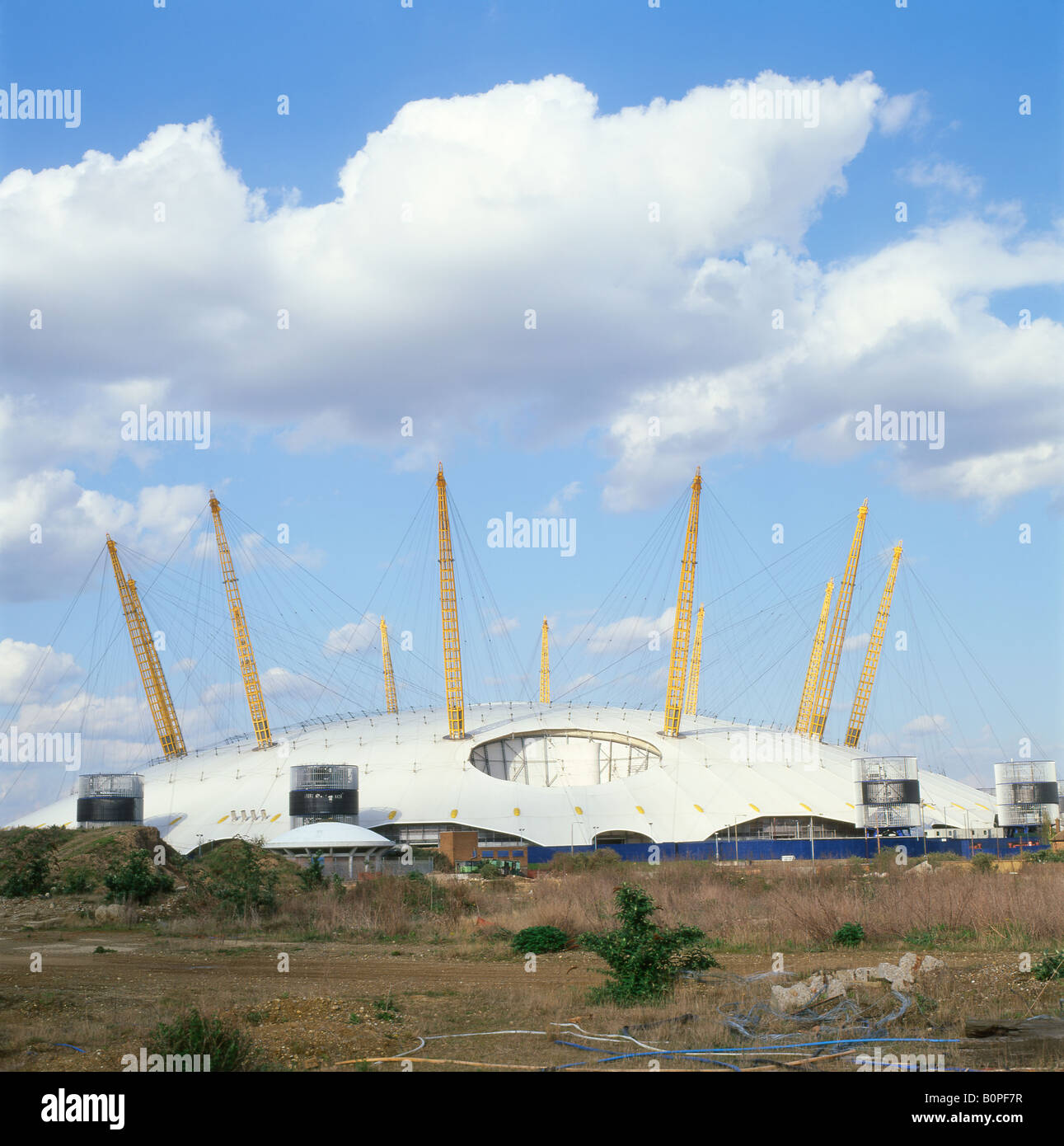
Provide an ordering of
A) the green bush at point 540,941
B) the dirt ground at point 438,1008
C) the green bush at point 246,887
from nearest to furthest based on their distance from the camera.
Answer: the dirt ground at point 438,1008
the green bush at point 540,941
the green bush at point 246,887

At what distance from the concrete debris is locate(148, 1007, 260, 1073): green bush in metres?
7.80

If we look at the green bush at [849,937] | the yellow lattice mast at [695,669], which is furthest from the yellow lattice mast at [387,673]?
the green bush at [849,937]

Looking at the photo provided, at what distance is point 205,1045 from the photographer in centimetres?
1211

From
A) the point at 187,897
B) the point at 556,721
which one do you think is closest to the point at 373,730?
the point at 556,721

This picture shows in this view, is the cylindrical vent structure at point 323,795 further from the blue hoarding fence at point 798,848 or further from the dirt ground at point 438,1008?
the dirt ground at point 438,1008

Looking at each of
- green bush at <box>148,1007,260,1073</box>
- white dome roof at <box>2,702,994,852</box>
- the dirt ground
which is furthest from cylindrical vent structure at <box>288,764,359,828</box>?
green bush at <box>148,1007,260,1073</box>

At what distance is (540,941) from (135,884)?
1744 centimetres

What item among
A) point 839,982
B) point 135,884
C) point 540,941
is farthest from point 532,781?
point 839,982

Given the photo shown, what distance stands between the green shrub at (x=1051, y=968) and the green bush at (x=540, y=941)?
11.9m

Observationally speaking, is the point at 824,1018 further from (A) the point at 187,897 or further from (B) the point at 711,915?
(A) the point at 187,897

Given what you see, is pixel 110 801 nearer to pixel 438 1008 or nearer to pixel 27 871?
pixel 27 871

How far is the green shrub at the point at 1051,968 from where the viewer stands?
18.1 meters

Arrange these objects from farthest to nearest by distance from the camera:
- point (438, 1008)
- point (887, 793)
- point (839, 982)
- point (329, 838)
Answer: point (887, 793) < point (329, 838) < point (438, 1008) < point (839, 982)
